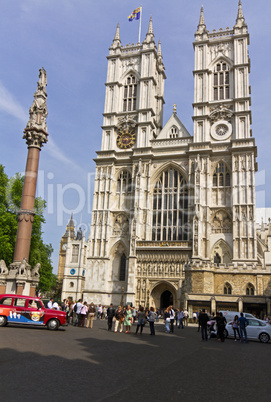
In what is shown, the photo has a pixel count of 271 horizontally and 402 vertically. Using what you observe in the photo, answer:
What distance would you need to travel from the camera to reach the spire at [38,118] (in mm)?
26844

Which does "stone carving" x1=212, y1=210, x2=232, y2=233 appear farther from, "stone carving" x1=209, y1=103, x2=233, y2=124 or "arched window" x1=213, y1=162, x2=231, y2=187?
"stone carving" x1=209, y1=103, x2=233, y2=124

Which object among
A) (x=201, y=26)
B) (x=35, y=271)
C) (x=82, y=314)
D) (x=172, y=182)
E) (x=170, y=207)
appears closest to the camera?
(x=82, y=314)

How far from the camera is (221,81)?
1815 inches

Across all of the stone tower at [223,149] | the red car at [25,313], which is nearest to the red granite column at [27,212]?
the red car at [25,313]

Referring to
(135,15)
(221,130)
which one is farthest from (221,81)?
(135,15)

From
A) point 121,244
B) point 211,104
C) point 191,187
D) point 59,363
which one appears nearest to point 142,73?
point 211,104

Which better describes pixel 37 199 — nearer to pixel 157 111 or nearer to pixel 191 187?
pixel 191 187

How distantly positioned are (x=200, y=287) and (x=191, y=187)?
13086mm

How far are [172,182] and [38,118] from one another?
20.9 meters

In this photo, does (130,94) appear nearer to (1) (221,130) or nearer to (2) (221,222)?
(1) (221,130)

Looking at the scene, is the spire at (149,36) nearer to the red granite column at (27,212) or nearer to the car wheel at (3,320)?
the red granite column at (27,212)

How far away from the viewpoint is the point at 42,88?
28875 mm

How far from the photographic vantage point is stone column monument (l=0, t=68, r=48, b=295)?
79.2 feet

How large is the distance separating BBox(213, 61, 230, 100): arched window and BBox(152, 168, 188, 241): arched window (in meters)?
10.9
